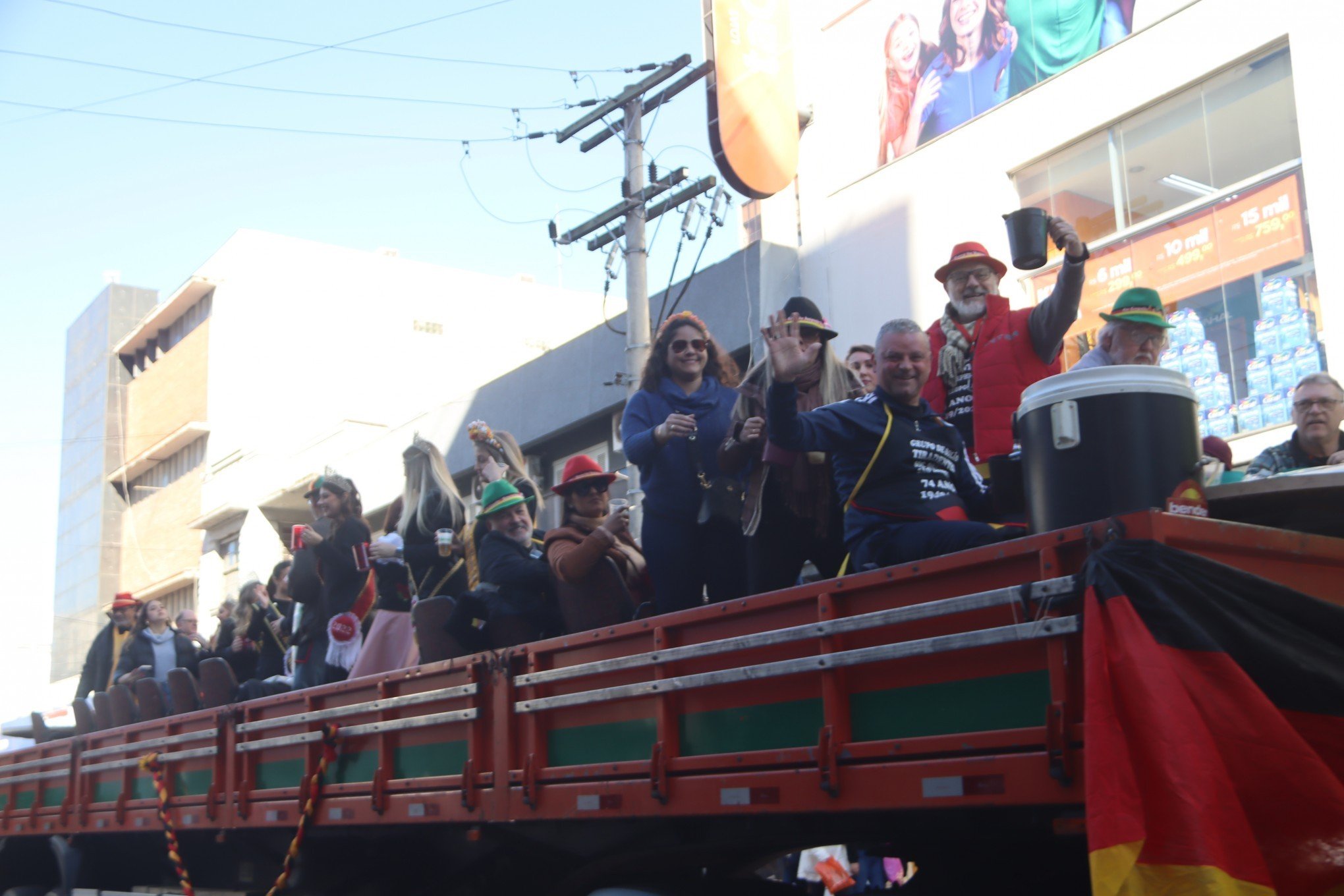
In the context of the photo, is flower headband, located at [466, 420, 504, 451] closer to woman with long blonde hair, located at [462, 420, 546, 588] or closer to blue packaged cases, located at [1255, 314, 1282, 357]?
woman with long blonde hair, located at [462, 420, 546, 588]

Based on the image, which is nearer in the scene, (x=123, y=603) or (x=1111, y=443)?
(x=1111, y=443)

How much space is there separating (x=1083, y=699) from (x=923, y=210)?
11691 millimetres

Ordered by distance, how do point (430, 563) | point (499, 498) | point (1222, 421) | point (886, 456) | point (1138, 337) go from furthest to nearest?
point (1222, 421)
point (430, 563)
point (499, 498)
point (1138, 337)
point (886, 456)

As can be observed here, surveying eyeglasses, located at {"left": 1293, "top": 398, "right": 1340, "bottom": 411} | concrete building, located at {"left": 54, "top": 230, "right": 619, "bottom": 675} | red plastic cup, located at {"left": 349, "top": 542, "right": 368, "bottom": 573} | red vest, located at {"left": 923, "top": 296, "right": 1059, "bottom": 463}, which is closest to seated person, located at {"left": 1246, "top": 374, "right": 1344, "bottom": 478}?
eyeglasses, located at {"left": 1293, "top": 398, "right": 1340, "bottom": 411}

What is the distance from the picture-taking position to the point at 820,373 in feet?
17.9

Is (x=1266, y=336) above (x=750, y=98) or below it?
below

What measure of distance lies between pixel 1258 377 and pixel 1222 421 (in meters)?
0.45

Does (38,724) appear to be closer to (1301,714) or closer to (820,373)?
(820,373)

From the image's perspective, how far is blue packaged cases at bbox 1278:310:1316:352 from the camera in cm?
1047

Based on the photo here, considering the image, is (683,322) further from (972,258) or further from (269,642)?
(269,642)

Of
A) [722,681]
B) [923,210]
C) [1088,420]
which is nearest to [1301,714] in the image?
[1088,420]

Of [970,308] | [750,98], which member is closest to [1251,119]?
[750,98]

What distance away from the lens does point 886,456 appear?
4.26 metres

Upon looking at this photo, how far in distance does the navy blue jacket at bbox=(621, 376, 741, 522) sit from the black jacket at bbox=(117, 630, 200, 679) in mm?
6134
